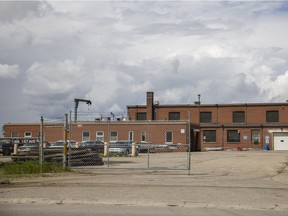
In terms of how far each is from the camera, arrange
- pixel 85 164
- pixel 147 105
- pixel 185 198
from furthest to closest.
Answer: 1. pixel 147 105
2. pixel 85 164
3. pixel 185 198

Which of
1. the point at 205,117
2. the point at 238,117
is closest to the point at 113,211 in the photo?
the point at 238,117

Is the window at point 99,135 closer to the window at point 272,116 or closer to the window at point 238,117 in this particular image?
the window at point 238,117

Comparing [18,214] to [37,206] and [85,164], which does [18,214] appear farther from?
[85,164]

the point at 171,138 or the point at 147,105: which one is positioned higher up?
the point at 147,105

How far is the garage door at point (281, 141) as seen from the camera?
60281mm

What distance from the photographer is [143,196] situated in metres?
12.2

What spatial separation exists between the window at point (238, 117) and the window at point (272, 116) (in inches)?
134

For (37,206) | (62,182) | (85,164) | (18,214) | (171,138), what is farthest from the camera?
(171,138)

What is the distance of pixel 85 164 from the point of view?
22.5 metres

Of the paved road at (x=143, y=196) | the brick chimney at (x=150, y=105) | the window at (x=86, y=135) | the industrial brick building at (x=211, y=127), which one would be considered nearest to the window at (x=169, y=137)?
the industrial brick building at (x=211, y=127)

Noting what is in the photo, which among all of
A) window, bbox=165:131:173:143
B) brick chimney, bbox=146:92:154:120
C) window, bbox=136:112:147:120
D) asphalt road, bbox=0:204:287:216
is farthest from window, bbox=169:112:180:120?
asphalt road, bbox=0:204:287:216

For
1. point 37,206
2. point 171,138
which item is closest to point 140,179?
point 37,206

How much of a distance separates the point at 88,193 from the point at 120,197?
116 cm

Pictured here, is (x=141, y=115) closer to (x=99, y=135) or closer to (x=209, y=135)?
(x=209, y=135)
